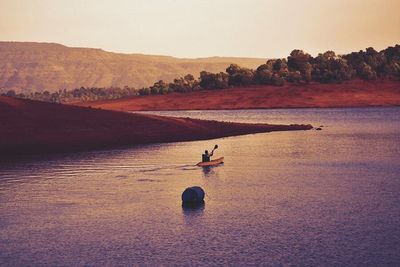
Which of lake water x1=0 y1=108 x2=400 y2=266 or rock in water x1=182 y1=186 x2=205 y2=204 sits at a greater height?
rock in water x1=182 y1=186 x2=205 y2=204

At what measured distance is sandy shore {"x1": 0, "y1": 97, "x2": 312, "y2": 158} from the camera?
234 feet

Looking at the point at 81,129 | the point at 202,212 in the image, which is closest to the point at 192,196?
the point at 202,212

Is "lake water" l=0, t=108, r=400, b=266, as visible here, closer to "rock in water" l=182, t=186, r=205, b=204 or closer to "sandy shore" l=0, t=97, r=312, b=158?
"rock in water" l=182, t=186, r=205, b=204

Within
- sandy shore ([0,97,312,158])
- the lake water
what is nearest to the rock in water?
the lake water

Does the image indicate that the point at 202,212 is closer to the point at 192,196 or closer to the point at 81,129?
the point at 192,196

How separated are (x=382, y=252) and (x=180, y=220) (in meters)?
10.1

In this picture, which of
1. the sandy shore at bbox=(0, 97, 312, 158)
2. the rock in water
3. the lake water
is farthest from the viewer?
the sandy shore at bbox=(0, 97, 312, 158)

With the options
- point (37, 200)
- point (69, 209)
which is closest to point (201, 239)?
point (69, 209)

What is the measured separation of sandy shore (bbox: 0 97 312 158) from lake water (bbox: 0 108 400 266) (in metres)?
15.6

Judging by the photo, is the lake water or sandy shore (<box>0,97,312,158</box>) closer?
the lake water

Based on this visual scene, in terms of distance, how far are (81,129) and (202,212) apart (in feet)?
174

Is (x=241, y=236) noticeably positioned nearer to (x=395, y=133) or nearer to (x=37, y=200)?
(x=37, y=200)

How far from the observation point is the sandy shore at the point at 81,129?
7138 cm

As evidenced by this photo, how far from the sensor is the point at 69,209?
32094mm
